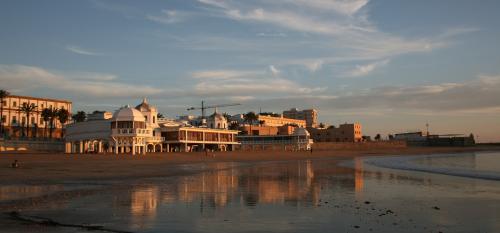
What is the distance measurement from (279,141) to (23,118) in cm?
6779

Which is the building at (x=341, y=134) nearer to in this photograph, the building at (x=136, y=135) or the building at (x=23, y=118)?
the building at (x=136, y=135)

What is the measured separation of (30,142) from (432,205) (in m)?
83.1

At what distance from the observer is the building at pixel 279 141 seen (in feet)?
459

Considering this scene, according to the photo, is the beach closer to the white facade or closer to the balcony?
the balcony

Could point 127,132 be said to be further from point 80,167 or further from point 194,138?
point 80,167

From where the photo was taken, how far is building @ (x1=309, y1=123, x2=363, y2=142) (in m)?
183

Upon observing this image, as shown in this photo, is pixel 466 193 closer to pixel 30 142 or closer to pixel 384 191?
pixel 384 191

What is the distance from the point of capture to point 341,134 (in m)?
184

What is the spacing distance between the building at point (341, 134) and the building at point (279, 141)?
43.4 m

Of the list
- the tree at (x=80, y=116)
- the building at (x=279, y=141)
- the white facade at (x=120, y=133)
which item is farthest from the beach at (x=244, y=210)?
the building at (x=279, y=141)

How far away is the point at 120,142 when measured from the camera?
82438mm

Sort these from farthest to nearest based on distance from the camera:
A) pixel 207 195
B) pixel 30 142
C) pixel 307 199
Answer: pixel 30 142 → pixel 207 195 → pixel 307 199

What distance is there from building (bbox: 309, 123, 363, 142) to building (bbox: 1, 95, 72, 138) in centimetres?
9811

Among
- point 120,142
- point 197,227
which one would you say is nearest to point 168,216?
point 197,227
